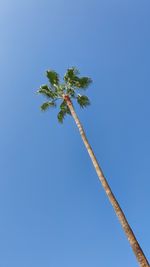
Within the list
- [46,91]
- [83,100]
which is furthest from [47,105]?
[83,100]

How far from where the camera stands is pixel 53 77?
26.2m

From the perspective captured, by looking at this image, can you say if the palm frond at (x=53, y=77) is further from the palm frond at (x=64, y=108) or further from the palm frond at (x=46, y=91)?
the palm frond at (x=64, y=108)

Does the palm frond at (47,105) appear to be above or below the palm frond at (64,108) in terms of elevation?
above

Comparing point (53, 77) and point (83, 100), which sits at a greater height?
Result: point (53, 77)

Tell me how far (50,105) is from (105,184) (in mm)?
11873

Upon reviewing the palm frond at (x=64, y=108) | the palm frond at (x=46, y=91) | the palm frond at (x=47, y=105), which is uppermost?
the palm frond at (x=46, y=91)

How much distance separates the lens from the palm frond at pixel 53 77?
26.1m

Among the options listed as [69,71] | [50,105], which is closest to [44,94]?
[50,105]

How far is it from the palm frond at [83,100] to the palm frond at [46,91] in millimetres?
2148

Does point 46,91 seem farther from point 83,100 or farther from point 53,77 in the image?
point 83,100

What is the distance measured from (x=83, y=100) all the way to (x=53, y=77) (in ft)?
10.2

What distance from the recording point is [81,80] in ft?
86.0

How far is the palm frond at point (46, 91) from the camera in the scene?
2609 cm

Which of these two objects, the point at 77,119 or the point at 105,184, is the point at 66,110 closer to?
the point at 77,119
